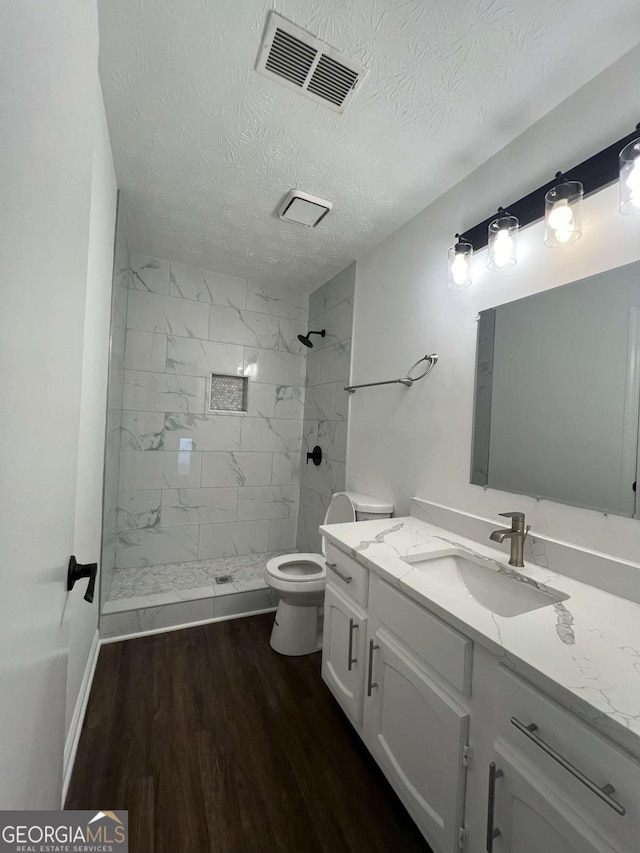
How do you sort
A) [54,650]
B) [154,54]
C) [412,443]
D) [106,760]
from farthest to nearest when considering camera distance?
[412,443] → [106,760] → [154,54] → [54,650]

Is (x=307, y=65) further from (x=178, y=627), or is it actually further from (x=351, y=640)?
(x=178, y=627)

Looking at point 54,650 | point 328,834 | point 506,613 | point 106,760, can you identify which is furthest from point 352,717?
point 54,650

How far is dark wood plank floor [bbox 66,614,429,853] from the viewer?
1.07m

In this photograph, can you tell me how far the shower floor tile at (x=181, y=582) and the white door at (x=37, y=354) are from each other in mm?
1574

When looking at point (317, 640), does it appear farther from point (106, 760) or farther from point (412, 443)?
point (412, 443)

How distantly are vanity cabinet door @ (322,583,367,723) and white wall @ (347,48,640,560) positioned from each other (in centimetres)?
65

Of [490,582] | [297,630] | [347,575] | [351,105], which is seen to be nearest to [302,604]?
[297,630]

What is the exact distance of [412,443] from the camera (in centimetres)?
184

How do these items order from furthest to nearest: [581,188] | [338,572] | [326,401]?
[326,401] → [338,572] → [581,188]

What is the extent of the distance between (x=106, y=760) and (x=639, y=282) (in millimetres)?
2443

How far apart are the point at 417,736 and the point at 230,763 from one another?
777 mm

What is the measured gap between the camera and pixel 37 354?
1.44 feet

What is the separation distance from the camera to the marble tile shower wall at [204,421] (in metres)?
2.57

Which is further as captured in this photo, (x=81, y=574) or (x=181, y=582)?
(x=181, y=582)
